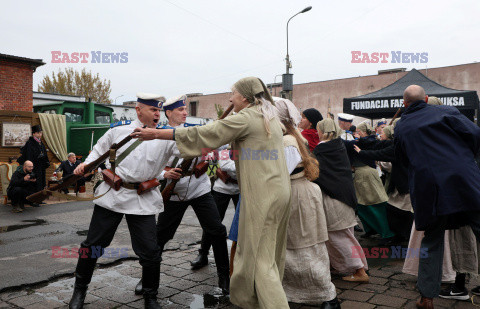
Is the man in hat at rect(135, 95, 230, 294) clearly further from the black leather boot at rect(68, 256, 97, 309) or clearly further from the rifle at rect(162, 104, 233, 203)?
the black leather boot at rect(68, 256, 97, 309)

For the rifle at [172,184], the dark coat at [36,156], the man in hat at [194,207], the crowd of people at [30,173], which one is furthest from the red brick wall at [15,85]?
the rifle at [172,184]

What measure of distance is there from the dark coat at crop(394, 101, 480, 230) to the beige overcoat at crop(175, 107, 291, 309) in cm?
137

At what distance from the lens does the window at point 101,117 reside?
54.2ft

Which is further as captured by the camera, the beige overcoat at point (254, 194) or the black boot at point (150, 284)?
the black boot at point (150, 284)

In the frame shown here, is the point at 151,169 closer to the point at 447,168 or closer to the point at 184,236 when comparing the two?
the point at 447,168

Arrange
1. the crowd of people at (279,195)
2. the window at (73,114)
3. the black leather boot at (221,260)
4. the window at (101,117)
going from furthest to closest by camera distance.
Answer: the window at (101,117), the window at (73,114), the black leather boot at (221,260), the crowd of people at (279,195)

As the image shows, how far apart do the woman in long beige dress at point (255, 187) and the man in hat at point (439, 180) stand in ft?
4.46

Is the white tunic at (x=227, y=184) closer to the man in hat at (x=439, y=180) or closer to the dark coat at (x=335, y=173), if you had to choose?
the dark coat at (x=335, y=173)

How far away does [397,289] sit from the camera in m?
4.13

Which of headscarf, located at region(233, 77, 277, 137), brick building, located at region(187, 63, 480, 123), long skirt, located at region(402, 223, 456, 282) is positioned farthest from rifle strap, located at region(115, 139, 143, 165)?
brick building, located at region(187, 63, 480, 123)

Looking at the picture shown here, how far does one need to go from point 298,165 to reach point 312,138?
4.17 ft

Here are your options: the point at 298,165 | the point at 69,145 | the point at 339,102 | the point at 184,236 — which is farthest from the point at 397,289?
the point at 339,102

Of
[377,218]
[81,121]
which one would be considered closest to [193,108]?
[81,121]

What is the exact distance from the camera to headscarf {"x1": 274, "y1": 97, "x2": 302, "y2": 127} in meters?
3.49
